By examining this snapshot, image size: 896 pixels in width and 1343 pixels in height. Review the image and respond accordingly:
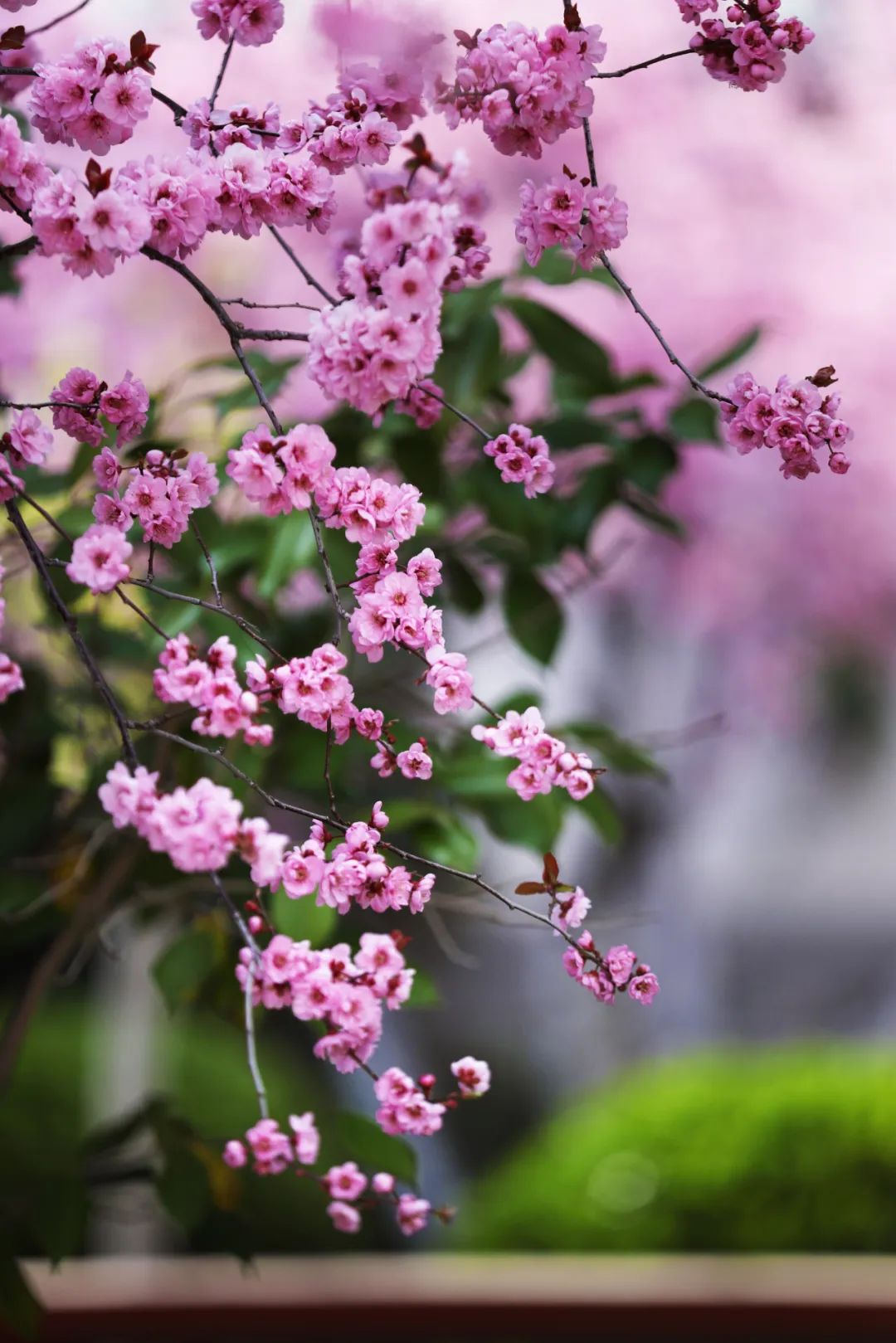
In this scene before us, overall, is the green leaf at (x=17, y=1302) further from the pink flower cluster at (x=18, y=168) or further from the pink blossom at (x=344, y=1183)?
the pink flower cluster at (x=18, y=168)

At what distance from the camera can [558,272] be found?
1033 millimetres

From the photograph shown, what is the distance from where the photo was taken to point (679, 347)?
10.1 ft

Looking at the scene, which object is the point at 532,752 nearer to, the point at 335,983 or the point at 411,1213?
the point at 335,983

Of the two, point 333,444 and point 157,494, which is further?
point 333,444

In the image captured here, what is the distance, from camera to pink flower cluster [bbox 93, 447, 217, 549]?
656 mm

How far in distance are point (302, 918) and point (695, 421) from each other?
0.52m

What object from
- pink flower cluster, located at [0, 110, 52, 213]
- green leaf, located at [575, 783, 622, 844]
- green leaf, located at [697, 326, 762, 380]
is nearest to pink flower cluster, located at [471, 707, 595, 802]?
pink flower cluster, located at [0, 110, 52, 213]

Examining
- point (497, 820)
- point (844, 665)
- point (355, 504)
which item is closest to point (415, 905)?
point (355, 504)

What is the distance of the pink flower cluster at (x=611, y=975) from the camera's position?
2.09 feet

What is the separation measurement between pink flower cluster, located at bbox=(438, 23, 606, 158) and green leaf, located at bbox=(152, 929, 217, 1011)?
706mm

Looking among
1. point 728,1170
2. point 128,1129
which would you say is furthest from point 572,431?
point 728,1170

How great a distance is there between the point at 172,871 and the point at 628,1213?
1328 millimetres

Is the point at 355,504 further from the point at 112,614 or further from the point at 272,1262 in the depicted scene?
the point at 272,1262

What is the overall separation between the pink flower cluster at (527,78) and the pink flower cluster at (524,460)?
0.15 m
